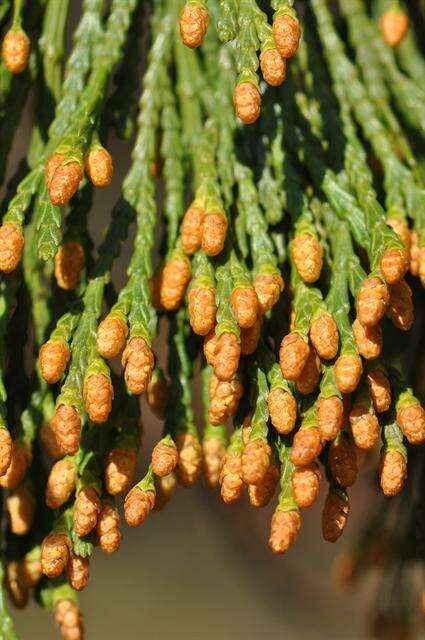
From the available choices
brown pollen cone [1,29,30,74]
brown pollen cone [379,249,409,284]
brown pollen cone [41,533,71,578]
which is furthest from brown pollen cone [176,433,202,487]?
brown pollen cone [1,29,30,74]

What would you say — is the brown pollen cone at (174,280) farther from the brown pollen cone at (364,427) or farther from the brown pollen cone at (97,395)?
the brown pollen cone at (364,427)

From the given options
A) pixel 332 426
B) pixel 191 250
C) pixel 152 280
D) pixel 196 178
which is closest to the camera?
pixel 332 426

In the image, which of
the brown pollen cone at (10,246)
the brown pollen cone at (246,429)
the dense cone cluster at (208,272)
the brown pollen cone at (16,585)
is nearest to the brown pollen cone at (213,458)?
the dense cone cluster at (208,272)

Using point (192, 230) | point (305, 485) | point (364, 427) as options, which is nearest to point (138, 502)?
point (305, 485)

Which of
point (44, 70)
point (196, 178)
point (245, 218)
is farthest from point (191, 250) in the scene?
point (44, 70)

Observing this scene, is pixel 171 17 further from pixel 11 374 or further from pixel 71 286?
pixel 11 374

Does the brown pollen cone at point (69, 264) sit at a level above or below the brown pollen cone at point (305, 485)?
above

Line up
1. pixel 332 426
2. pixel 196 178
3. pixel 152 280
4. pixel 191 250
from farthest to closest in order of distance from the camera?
pixel 196 178 < pixel 152 280 < pixel 191 250 < pixel 332 426
